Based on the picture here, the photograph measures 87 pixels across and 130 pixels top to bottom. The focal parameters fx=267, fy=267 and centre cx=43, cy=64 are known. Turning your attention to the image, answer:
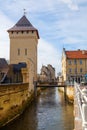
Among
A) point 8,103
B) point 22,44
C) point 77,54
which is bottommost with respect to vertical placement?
A: point 8,103

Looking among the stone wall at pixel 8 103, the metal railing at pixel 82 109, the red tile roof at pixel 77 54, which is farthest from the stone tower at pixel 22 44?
the metal railing at pixel 82 109

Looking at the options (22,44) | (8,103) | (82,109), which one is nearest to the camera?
(82,109)

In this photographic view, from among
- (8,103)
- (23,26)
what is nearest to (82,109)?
(8,103)

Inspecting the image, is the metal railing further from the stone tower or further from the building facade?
the building facade

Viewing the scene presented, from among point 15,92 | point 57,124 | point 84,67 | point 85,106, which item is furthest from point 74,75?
point 85,106

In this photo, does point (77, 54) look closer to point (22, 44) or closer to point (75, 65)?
point (75, 65)

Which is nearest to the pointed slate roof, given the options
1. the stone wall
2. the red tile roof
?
the red tile roof

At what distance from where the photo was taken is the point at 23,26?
5216cm

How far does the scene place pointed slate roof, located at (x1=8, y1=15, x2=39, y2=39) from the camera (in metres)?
50.8

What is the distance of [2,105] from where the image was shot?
2080cm

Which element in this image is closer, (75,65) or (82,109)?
(82,109)

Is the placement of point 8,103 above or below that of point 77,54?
below

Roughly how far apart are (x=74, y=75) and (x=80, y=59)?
4.69 meters

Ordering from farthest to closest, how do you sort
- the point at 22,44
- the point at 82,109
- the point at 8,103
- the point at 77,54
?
the point at 77,54 < the point at 22,44 < the point at 8,103 < the point at 82,109
